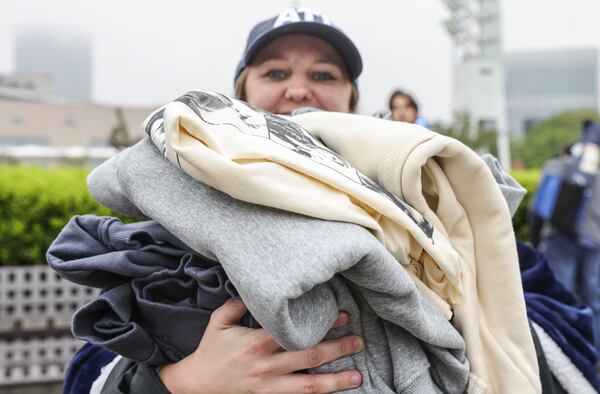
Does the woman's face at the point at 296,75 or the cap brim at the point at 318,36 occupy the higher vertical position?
the cap brim at the point at 318,36

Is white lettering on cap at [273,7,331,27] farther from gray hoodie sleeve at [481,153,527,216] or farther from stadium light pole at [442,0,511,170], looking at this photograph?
stadium light pole at [442,0,511,170]

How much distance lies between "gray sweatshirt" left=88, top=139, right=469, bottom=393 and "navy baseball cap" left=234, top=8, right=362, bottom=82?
1.76ft

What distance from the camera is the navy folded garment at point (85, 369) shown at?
128 cm

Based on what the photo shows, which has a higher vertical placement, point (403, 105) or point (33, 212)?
point (403, 105)

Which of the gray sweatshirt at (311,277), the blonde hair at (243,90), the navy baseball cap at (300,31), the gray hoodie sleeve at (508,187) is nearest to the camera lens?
the gray sweatshirt at (311,277)

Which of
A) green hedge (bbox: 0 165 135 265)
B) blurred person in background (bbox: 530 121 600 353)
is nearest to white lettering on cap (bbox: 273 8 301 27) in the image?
green hedge (bbox: 0 165 135 265)

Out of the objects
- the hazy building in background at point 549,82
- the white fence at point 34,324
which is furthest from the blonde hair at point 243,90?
the hazy building in background at point 549,82

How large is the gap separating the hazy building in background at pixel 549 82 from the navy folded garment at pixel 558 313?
89499 mm

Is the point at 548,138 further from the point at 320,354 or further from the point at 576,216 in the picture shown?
the point at 320,354

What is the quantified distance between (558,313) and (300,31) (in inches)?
34.1

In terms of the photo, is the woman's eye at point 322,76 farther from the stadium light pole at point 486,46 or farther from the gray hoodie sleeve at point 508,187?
the stadium light pole at point 486,46

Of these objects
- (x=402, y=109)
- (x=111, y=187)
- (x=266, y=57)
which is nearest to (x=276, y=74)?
(x=266, y=57)

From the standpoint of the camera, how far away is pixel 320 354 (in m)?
0.92

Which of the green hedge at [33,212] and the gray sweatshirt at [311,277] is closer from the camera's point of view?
the gray sweatshirt at [311,277]
